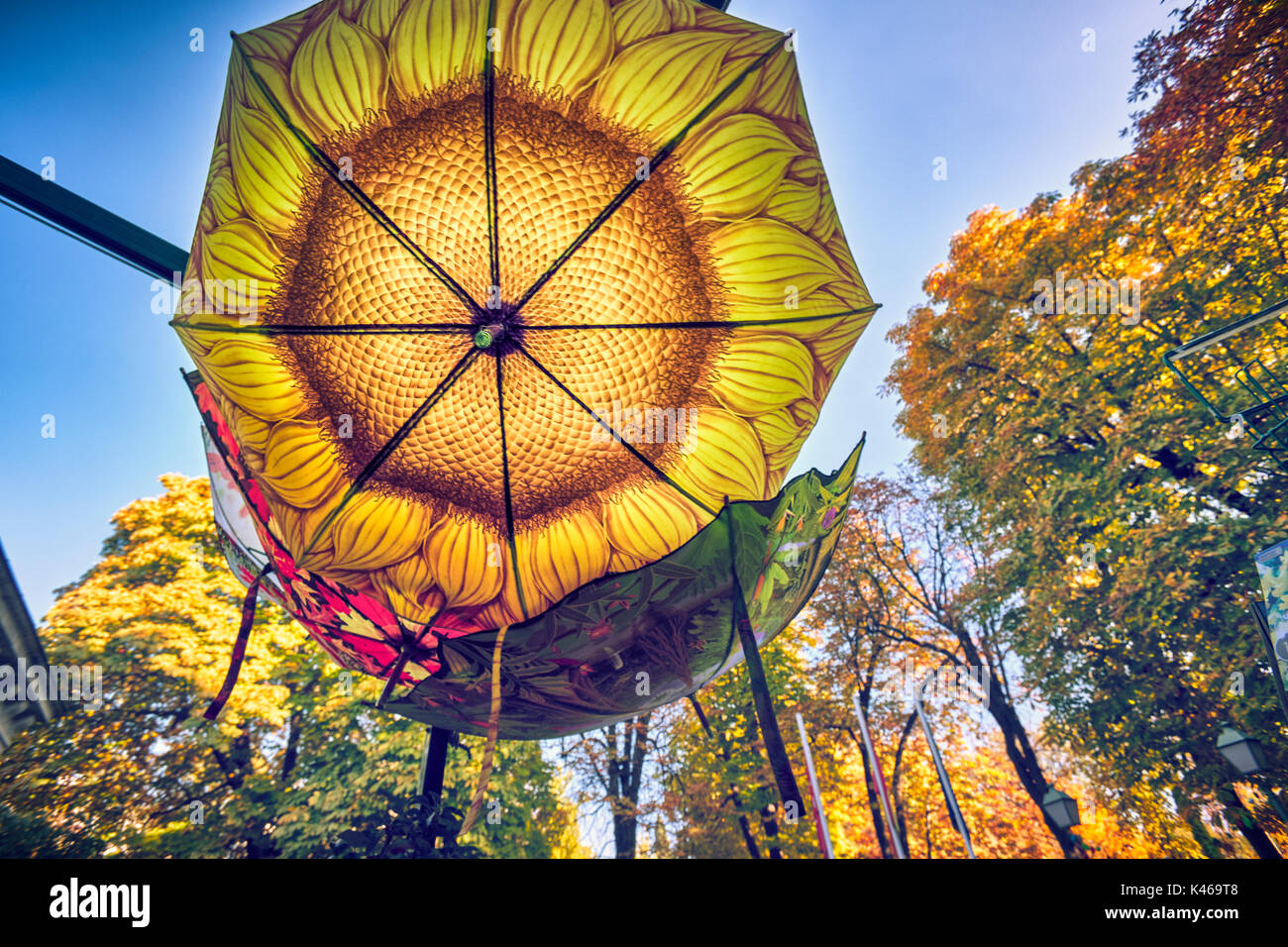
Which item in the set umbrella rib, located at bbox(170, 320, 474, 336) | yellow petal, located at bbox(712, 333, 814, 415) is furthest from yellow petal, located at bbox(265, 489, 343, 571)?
yellow petal, located at bbox(712, 333, 814, 415)

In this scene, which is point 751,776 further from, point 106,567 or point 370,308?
point 106,567

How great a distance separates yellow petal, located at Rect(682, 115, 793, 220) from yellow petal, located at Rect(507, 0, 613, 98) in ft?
1.51

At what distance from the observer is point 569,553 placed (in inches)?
117

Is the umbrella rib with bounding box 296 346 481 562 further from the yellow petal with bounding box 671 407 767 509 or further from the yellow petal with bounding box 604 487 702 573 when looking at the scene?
the yellow petal with bounding box 671 407 767 509

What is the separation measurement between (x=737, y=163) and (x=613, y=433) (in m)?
1.31

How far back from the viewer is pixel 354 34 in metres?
1.89

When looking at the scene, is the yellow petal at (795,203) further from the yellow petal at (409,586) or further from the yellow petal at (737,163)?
the yellow petal at (409,586)

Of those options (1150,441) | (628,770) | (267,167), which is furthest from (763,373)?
(628,770)

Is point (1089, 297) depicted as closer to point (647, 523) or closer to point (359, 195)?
point (647, 523)

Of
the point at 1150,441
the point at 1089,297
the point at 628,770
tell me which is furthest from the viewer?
the point at 628,770

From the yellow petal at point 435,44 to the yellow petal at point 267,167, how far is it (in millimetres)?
464

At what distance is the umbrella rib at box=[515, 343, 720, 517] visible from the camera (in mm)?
2604

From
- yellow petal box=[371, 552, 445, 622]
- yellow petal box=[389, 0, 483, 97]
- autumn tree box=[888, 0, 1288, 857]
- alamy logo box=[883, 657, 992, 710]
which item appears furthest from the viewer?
alamy logo box=[883, 657, 992, 710]
